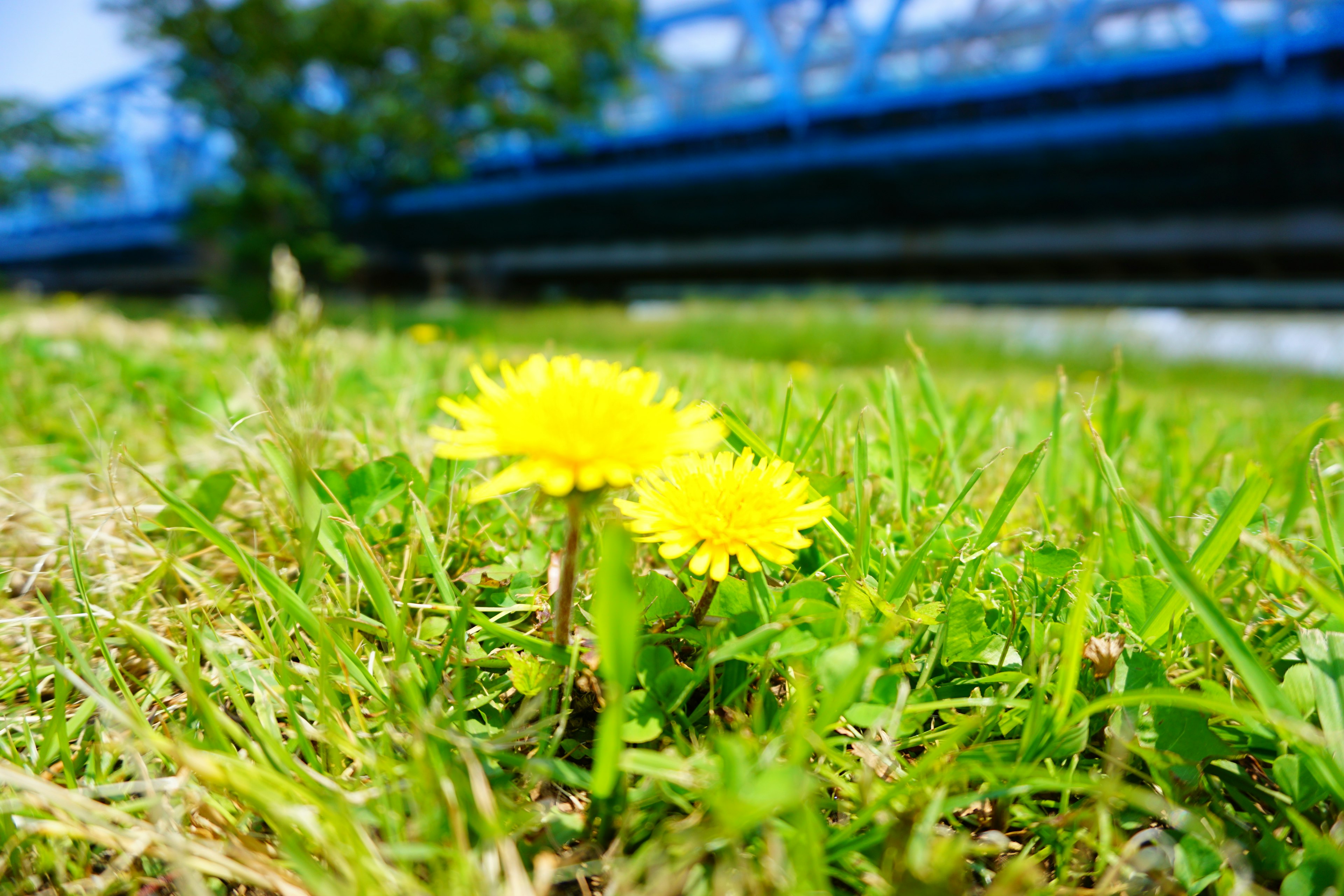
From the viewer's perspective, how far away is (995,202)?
14992 millimetres

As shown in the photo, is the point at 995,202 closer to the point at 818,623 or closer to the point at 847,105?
the point at 847,105

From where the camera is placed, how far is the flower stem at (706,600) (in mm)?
621

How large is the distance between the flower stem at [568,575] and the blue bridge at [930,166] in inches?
574

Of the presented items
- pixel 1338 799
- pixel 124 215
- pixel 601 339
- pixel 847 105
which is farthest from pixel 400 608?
pixel 124 215

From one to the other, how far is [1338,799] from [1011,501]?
327 mm

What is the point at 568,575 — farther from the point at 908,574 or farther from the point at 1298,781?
the point at 1298,781

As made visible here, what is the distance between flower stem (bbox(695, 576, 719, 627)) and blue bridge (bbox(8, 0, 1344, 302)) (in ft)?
47.5

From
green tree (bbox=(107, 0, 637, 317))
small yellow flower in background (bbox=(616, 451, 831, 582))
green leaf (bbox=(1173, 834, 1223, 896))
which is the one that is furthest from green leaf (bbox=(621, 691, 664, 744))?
green tree (bbox=(107, 0, 637, 317))

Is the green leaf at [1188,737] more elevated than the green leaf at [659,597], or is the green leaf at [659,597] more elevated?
the green leaf at [659,597]

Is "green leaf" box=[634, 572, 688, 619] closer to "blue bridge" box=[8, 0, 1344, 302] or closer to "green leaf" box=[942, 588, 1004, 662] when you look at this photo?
"green leaf" box=[942, 588, 1004, 662]

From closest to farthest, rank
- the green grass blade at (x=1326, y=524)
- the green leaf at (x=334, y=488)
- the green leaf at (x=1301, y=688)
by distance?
1. the green leaf at (x=1301, y=688)
2. the green grass blade at (x=1326, y=524)
3. the green leaf at (x=334, y=488)

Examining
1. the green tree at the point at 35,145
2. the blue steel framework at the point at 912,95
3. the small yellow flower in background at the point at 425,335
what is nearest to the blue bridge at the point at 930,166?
the blue steel framework at the point at 912,95

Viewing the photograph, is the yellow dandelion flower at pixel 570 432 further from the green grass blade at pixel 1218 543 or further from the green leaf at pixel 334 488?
the green grass blade at pixel 1218 543

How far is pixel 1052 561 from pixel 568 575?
0.52m
